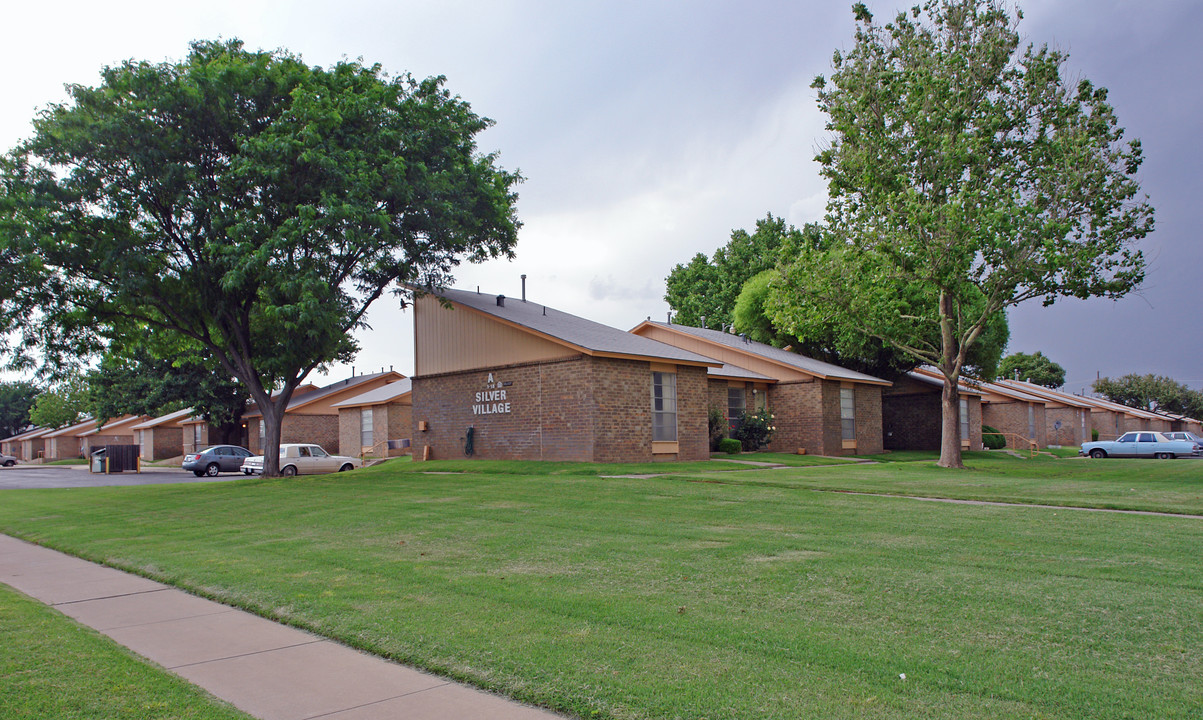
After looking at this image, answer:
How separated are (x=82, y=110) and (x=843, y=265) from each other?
2318 centimetres

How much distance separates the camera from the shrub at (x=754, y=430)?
33.1 metres

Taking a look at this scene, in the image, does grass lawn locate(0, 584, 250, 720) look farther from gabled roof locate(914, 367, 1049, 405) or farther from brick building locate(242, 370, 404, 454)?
gabled roof locate(914, 367, 1049, 405)

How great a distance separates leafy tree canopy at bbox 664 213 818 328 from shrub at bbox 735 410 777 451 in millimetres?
22636

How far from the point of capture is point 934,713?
4.03 meters

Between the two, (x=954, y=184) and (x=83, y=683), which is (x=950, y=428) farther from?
(x=83, y=683)

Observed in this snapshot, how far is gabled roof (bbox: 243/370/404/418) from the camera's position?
4975 cm

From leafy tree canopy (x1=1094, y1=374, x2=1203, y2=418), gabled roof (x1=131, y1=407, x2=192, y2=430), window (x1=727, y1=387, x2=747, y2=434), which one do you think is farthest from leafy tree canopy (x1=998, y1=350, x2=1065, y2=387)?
gabled roof (x1=131, y1=407, x2=192, y2=430)

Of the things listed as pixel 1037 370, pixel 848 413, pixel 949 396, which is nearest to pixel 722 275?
pixel 848 413

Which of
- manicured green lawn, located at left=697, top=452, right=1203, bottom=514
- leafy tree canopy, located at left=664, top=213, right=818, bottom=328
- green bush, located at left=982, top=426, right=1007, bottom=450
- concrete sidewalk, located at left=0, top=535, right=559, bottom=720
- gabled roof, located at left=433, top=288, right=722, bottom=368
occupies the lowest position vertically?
green bush, located at left=982, top=426, right=1007, bottom=450

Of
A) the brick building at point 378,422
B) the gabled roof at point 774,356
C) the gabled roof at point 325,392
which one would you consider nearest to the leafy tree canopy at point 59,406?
the gabled roof at point 325,392

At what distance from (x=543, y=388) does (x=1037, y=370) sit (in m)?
84.7

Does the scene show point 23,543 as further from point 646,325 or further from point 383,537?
point 646,325

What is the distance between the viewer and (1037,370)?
9225 centimetres

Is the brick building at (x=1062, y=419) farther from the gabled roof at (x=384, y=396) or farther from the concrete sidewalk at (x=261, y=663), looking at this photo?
the concrete sidewalk at (x=261, y=663)
